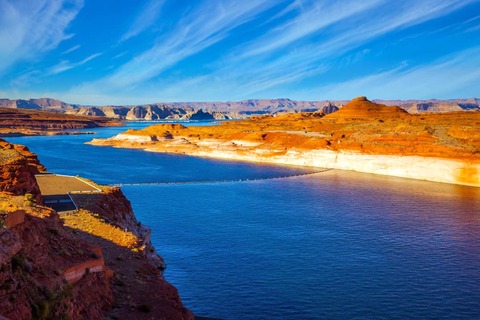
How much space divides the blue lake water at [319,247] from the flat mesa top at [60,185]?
6191mm

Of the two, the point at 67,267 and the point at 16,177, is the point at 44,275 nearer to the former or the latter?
the point at 67,267

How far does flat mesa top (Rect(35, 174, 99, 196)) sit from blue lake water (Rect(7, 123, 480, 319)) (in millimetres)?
6191

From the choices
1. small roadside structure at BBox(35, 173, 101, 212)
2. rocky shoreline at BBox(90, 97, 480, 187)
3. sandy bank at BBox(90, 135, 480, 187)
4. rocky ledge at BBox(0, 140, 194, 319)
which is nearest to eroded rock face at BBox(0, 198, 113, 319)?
rocky ledge at BBox(0, 140, 194, 319)

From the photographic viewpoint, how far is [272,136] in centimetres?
9862

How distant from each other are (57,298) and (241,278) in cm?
1340

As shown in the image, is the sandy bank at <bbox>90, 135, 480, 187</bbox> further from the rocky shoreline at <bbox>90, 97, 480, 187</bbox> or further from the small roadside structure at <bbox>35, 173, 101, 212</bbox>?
the small roadside structure at <bbox>35, 173, 101, 212</bbox>

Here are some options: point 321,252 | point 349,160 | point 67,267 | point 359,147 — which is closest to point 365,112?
point 359,147

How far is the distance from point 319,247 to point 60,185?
A: 2002 centimetres

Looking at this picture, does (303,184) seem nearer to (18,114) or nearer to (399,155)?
(399,155)

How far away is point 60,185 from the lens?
108 feet

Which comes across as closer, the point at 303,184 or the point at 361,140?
the point at 303,184

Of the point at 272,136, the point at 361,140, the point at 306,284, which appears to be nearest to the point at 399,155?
the point at 361,140

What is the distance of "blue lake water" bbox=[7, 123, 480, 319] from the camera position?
2125 cm

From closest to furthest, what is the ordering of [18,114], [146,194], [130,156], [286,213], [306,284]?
[306,284] < [286,213] < [146,194] < [130,156] < [18,114]
